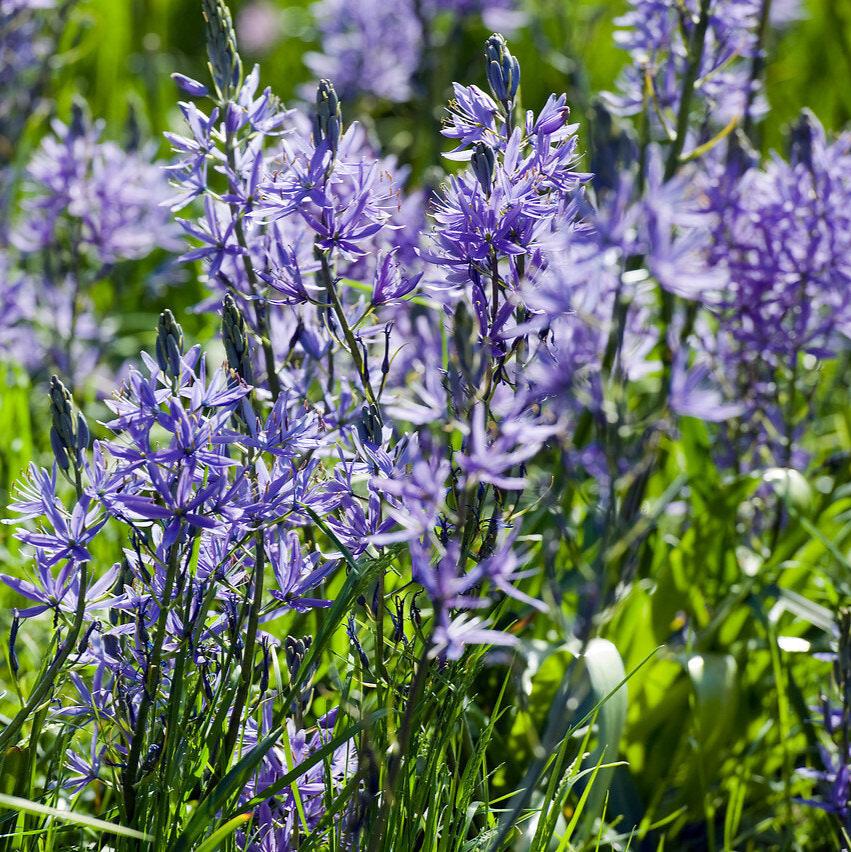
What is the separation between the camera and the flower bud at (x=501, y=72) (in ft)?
5.00

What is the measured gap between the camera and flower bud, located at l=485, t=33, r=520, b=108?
152cm

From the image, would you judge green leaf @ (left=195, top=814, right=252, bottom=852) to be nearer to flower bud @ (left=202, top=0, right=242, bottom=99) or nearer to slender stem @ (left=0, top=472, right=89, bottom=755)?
slender stem @ (left=0, top=472, right=89, bottom=755)

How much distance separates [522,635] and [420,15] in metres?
2.32

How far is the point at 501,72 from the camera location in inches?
60.3

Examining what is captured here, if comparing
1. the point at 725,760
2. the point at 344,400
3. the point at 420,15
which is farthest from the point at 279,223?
the point at 420,15

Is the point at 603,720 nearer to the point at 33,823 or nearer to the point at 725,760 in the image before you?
the point at 725,760

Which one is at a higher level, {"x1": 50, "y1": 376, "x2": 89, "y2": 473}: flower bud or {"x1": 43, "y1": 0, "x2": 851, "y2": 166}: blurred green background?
{"x1": 43, "y1": 0, "x2": 851, "y2": 166}: blurred green background

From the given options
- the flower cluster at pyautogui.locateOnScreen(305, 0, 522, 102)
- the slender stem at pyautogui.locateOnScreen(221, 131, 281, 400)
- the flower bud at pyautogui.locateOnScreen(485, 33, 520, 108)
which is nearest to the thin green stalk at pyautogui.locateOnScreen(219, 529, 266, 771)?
the slender stem at pyautogui.locateOnScreen(221, 131, 281, 400)

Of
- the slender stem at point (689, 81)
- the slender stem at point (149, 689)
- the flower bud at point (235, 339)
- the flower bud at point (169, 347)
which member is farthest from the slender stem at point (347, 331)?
the slender stem at point (689, 81)

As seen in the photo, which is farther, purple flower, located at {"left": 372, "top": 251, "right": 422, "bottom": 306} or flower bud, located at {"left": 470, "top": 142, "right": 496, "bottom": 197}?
purple flower, located at {"left": 372, "top": 251, "right": 422, "bottom": 306}

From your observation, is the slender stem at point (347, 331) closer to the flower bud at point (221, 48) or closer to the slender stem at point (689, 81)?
the flower bud at point (221, 48)

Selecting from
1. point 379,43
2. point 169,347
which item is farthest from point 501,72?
point 379,43

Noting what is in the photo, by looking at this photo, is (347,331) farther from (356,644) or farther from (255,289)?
(356,644)

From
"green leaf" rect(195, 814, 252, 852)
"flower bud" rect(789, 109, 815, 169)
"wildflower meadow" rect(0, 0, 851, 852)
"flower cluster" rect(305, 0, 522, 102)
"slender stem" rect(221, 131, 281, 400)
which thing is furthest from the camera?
"flower cluster" rect(305, 0, 522, 102)
